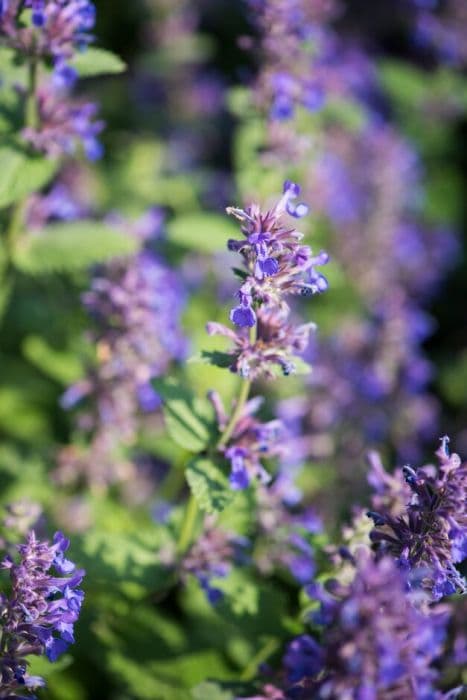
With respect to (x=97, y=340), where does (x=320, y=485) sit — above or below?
below

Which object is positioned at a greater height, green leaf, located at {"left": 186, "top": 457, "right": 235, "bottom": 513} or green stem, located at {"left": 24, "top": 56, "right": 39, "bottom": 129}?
green stem, located at {"left": 24, "top": 56, "right": 39, "bottom": 129}

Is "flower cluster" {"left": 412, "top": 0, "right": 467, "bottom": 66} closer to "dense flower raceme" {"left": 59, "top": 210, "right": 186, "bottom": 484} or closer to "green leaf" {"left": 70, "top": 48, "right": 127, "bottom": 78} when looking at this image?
"dense flower raceme" {"left": 59, "top": 210, "right": 186, "bottom": 484}

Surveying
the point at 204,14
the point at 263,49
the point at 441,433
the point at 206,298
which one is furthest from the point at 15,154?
the point at 204,14

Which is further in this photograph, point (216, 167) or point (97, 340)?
point (216, 167)

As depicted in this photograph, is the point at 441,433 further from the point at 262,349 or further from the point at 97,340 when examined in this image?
the point at 262,349

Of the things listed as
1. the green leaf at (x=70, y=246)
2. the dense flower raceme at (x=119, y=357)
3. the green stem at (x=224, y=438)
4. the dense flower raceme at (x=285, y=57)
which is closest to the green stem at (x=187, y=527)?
the green stem at (x=224, y=438)

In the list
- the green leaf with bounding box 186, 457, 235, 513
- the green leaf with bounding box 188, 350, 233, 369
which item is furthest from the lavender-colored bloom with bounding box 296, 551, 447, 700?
the green leaf with bounding box 188, 350, 233, 369
